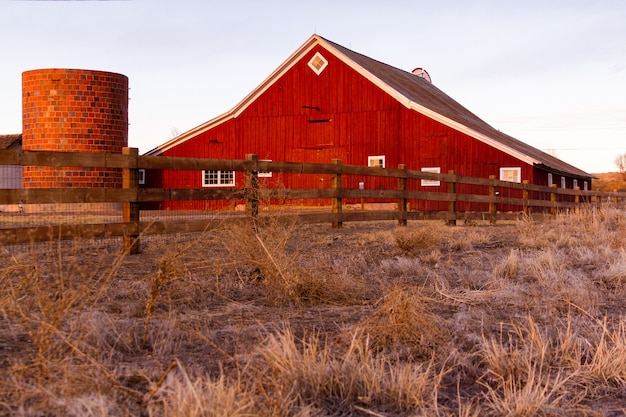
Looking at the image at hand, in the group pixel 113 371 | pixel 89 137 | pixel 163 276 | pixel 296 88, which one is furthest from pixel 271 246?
pixel 296 88

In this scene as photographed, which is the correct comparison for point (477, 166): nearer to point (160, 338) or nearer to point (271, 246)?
point (271, 246)

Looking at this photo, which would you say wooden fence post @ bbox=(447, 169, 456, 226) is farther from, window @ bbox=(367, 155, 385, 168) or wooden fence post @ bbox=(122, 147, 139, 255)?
window @ bbox=(367, 155, 385, 168)

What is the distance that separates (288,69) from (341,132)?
366 cm

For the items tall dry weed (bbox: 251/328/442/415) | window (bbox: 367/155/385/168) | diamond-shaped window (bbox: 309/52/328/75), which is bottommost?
tall dry weed (bbox: 251/328/442/415)

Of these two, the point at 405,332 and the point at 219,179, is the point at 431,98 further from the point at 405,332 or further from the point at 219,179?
the point at 405,332

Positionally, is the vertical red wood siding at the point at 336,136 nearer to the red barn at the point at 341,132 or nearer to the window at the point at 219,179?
the red barn at the point at 341,132

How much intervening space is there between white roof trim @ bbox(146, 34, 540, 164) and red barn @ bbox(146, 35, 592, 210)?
0.14 ft

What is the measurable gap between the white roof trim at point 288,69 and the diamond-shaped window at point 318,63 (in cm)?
44

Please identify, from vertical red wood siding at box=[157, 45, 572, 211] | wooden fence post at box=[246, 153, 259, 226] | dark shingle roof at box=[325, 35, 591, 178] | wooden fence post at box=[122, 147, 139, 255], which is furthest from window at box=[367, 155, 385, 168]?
wooden fence post at box=[122, 147, 139, 255]

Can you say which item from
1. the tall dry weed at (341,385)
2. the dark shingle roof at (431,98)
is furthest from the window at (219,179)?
the tall dry weed at (341,385)

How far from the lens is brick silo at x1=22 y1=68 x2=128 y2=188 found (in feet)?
78.2

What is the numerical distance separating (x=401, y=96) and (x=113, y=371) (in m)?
24.8

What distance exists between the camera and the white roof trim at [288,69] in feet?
84.4

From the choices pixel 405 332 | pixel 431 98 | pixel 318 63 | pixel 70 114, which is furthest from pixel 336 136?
pixel 405 332
